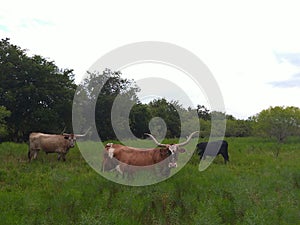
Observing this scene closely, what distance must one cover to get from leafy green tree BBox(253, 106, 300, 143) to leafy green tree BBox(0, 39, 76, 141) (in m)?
16.7

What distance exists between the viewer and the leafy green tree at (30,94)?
82.4 feet

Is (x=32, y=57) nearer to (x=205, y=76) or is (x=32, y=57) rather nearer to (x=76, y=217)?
(x=205, y=76)

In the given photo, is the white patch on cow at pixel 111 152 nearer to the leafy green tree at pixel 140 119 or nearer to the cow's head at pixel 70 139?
the cow's head at pixel 70 139

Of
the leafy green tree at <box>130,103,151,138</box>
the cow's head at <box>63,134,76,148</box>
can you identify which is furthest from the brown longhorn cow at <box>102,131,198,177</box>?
the leafy green tree at <box>130,103,151,138</box>

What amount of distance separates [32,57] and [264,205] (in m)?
24.8

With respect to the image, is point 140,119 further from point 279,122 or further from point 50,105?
point 279,122

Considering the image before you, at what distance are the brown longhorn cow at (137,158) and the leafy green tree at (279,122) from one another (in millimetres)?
19985

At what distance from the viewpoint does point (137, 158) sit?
10.9 meters

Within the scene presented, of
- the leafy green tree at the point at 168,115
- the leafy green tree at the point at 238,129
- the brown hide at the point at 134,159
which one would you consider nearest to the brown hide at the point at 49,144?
the brown hide at the point at 134,159

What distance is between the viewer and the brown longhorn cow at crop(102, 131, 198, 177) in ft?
34.9

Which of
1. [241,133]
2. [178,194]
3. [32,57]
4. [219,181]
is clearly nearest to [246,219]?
[178,194]

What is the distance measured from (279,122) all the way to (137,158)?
21.3 metres

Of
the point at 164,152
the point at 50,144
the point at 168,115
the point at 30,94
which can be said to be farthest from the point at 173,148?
the point at 168,115

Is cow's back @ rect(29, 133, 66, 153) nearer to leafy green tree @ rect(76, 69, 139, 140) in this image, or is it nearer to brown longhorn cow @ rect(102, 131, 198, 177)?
brown longhorn cow @ rect(102, 131, 198, 177)
